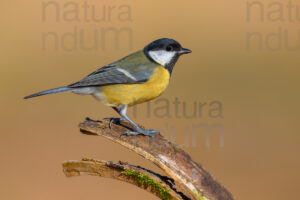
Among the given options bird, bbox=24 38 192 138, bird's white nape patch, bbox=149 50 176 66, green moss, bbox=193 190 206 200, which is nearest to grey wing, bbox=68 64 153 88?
bird, bbox=24 38 192 138

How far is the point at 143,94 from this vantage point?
10.1 ft

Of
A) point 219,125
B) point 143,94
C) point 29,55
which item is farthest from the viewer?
point 29,55

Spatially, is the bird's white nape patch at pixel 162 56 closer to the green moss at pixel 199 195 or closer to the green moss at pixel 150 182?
the green moss at pixel 150 182

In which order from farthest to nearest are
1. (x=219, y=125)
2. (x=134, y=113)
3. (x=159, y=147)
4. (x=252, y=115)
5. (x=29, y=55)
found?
(x=29, y=55) → (x=252, y=115) → (x=219, y=125) → (x=134, y=113) → (x=159, y=147)

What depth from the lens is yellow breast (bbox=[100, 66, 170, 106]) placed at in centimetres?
306

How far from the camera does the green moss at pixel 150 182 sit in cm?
247

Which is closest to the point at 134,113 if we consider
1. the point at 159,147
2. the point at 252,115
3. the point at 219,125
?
the point at 219,125

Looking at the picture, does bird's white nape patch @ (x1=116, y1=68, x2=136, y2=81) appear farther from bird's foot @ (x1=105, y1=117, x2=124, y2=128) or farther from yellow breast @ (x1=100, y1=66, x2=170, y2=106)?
bird's foot @ (x1=105, y1=117, x2=124, y2=128)

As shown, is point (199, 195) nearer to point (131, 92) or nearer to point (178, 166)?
point (178, 166)

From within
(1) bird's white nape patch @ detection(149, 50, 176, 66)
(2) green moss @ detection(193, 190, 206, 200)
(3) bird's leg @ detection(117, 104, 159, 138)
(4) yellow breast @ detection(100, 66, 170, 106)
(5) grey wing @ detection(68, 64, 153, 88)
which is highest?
(1) bird's white nape patch @ detection(149, 50, 176, 66)

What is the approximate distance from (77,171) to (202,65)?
479 centimetres

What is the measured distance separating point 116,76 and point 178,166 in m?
0.96

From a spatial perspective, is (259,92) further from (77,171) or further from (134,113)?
(77,171)

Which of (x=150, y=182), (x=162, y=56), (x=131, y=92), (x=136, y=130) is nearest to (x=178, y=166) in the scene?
(x=150, y=182)
